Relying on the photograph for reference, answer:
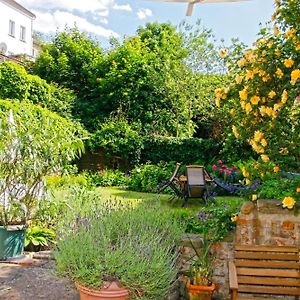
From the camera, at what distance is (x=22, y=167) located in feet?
17.7

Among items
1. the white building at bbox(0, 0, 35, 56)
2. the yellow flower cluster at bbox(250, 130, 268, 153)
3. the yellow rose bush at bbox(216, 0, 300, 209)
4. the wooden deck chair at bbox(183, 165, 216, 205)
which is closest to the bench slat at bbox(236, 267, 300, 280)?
the yellow rose bush at bbox(216, 0, 300, 209)

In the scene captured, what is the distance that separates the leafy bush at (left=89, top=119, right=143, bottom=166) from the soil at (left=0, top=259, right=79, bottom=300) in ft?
25.6

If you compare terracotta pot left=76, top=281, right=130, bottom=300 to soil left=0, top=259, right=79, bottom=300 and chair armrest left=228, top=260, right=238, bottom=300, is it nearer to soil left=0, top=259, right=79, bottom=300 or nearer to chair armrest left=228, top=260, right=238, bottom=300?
soil left=0, top=259, right=79, bottom=300

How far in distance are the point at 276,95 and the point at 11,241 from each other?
357cm

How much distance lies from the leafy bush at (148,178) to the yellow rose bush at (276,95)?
301 inches

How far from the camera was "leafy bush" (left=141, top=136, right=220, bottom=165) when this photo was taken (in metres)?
12.7

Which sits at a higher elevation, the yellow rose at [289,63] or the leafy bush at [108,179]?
the yellow rose at [289,63]

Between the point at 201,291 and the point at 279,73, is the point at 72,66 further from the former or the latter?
the point at 279,73

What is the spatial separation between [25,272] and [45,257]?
64 centimetres

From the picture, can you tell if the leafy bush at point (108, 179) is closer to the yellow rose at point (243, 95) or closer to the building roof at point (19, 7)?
the yellow rose at point (243, 95)

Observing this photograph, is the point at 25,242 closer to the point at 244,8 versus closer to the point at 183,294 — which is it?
the point at 183,294

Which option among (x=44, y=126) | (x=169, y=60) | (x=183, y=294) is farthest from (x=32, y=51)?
(x=183, y=294)

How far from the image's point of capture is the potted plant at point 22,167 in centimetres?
524

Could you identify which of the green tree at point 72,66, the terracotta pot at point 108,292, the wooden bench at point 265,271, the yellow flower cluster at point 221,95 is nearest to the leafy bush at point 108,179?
the green tree at point 72,66
